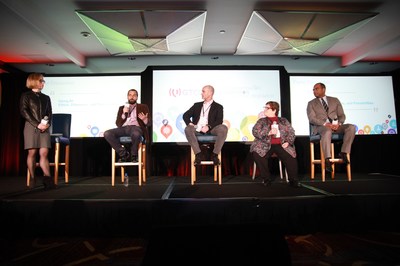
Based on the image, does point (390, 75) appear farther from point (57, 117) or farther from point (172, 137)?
point (57, 117)

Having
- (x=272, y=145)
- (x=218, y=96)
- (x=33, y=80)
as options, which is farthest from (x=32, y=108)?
(x=218, y=96)

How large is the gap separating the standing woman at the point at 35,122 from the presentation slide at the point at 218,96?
6.92ft

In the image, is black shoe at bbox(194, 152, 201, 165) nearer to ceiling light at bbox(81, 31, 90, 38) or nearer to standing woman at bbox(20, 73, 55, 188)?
standing woman at bbox(20, 73, 55, 188)

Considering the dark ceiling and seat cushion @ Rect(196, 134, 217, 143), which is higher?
the dark ceiling

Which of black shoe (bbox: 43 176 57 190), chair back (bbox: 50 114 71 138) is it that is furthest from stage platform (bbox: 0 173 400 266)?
chair back (bbox: 50 114 71 138)

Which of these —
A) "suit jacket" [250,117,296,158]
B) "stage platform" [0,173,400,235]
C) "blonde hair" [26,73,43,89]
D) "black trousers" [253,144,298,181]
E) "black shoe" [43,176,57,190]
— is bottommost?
"stage platform" [0,173,400,235]

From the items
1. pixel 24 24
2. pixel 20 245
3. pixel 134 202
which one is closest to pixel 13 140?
pixel 24 24

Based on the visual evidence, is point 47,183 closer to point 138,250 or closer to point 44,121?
point 44,121

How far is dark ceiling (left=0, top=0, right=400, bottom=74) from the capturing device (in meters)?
3.46

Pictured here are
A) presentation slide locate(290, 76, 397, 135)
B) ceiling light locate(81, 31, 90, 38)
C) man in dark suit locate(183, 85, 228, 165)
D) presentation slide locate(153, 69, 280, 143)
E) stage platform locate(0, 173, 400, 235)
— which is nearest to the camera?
stage platform locate(0, 173, 400, 235)

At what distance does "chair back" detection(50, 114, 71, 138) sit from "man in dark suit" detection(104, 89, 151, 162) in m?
0.96

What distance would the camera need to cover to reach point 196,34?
13.4 ft

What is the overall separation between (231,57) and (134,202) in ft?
13.0

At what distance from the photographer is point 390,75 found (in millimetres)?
5281
